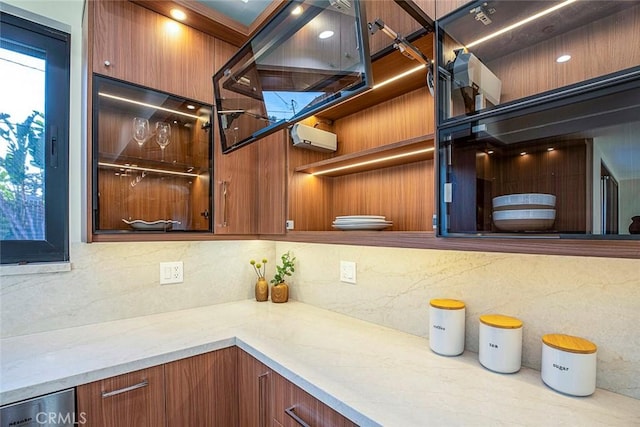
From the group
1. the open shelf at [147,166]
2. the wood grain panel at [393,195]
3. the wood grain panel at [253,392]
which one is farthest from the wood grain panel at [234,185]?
the wood grain panel at [253,392]

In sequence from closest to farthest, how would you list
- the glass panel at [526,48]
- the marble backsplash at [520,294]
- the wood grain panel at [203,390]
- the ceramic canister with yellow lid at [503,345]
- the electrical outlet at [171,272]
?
the glass panel at [526,48] → the marble backsplash at [520,294] → the ceramic canister with yellow lid at [503,345] → the wood grain panel at [203,390] → the electrical outlet at [171,272]

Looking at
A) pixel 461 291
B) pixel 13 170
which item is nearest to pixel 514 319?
pixel 461 291

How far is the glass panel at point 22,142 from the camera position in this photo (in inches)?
55.2

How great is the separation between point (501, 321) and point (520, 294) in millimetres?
127

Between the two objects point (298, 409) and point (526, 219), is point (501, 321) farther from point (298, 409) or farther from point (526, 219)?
point (298, 409)

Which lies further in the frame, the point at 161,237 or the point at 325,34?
the point at 161,237

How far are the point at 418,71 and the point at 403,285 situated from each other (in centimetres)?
92

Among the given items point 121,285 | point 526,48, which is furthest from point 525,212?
point 121,285

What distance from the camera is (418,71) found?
1.25 m

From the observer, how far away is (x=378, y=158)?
1340 millimetres

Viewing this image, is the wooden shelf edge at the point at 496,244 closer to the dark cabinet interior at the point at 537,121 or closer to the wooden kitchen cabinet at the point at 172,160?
the dark cabinet interior at the point at 537,121

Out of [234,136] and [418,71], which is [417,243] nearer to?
[418,71]

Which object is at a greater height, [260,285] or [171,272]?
[171,272]

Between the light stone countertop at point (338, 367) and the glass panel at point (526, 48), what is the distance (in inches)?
32.4
